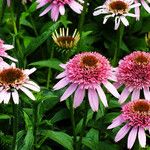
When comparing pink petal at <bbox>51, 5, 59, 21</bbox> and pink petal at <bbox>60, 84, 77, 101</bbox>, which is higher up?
pink petal at <bbox>51, 5, 59, 21</bbox>

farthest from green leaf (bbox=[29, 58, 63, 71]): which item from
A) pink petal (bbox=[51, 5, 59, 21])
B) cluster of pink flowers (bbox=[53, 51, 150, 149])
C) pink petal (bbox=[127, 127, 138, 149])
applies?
pink petal (bbox=[127, 127, 138, 149])

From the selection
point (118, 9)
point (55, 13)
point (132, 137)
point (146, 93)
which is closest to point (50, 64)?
point (55, 13)

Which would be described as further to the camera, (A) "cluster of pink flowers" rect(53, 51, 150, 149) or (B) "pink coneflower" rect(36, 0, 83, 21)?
(B) "pink coneflower" rect(36, 0, 83, 21)

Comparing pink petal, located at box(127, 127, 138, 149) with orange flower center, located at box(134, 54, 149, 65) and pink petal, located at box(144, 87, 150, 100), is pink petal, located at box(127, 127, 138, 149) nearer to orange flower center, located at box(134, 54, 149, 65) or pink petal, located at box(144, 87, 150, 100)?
pink petal, located at box(144, 87, 150, 100)

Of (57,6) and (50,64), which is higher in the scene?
(57,6)

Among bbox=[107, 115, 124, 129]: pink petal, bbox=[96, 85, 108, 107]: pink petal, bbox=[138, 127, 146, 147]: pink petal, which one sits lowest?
bbox=[138, 127, 146, 147]: pink petal

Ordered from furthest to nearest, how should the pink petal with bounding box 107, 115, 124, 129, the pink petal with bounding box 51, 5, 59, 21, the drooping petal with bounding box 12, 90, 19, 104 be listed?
1. the pink petal with bounding box 51, 5, 59, 21
2. the pink petal with bounding box 107, 115, 124, 129
3. the drooping petal with bounding box 12, 90, 19, 104

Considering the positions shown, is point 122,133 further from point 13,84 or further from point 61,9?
point 61,9

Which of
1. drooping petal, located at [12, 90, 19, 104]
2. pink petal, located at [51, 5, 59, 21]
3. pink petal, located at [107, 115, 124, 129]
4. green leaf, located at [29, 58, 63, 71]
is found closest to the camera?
drooping petal, located at [12, 90, 19, 104]
